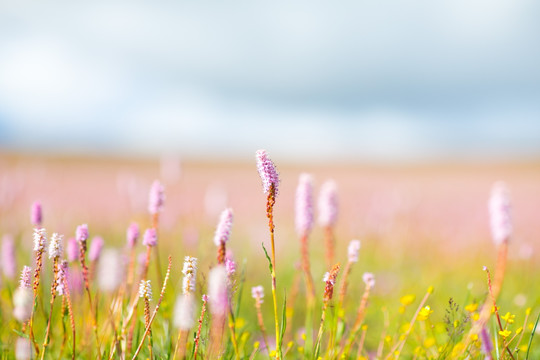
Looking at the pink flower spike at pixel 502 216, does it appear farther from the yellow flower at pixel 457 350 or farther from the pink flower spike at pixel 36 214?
the pink flower spike at pixel 36 214

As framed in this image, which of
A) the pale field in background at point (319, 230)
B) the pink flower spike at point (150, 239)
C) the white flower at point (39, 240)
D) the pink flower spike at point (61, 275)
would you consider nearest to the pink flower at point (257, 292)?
the pink flower spike at point (150, 239)

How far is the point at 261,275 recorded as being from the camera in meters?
6.78

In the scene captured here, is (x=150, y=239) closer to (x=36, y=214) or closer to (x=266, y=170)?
(x=36, y=214)

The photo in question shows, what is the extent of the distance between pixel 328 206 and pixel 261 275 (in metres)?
3.69

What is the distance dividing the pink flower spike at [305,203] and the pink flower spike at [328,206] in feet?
0.95

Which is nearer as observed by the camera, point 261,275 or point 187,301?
point 187,301

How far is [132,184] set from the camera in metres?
7.15

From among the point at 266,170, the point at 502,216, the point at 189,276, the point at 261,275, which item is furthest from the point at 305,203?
the point at 261,275

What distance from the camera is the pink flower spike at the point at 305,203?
290cm

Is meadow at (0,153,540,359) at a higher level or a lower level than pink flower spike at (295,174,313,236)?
lower

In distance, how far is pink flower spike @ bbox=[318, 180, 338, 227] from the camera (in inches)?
130

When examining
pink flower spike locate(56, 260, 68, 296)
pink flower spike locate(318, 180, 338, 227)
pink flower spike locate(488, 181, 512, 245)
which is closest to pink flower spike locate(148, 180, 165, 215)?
pink flower spike locate(56, 260, 68, 296)

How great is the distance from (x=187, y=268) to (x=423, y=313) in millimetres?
1551

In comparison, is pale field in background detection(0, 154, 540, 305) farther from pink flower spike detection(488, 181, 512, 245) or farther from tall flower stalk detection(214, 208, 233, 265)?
tall flower stalk detection(214, 208, 233, 265)
